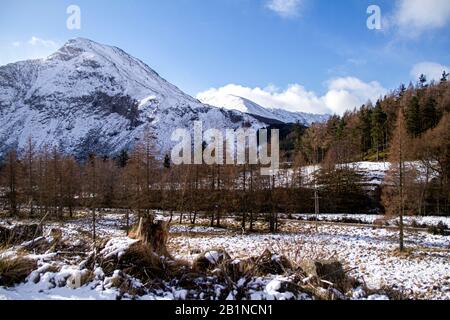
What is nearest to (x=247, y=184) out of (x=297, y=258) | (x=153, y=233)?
(x=297, y=258)

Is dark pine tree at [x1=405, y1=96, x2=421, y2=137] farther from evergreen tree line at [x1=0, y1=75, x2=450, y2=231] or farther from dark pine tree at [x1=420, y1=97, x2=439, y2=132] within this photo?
dark pine tree at [x1=420, y1=97, x2=439, y2=132]

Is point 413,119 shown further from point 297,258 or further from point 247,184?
point 297,258

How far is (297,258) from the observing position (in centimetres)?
664

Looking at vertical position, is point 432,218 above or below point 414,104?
below

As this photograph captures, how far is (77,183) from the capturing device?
53562mm

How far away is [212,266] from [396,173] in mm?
25776

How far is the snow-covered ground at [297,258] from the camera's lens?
4738mm

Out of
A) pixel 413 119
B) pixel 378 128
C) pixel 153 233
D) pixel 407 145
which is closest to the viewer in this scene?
pixel 153 233

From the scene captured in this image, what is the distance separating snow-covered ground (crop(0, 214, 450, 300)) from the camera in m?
4.74

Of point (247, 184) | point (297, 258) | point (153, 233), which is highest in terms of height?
point (247, 184)

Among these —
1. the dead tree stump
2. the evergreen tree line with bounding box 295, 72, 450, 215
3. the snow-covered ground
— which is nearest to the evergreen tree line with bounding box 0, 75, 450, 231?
the evergreen tree line with bounding box 295, 72, 450, 215

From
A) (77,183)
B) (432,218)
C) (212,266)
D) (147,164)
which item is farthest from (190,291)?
(77,183)

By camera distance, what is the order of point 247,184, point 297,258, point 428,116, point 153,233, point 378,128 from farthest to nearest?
1. point 378,128
2. point 428,116
3. point 247,184
4. point 297,258
5. point 153,233
